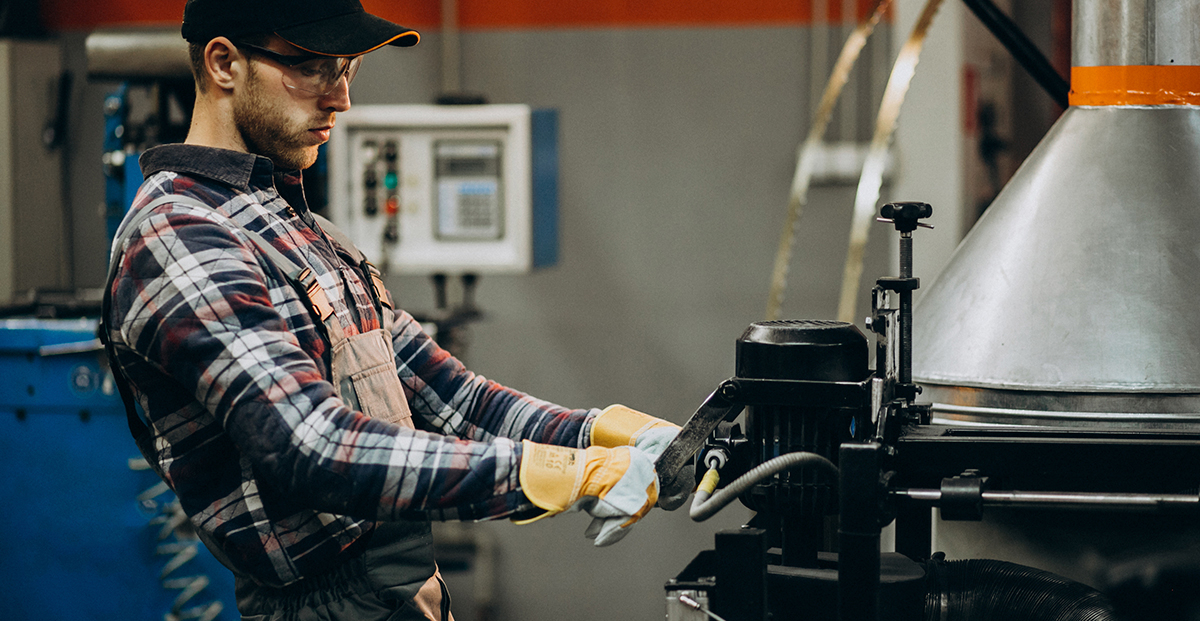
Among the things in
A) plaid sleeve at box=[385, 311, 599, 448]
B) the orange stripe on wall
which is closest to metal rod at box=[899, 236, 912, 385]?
plaid sleeve at box=[385, 311, 599, 448]

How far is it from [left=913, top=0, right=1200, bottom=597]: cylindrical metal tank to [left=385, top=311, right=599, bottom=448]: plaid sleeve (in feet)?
1.63

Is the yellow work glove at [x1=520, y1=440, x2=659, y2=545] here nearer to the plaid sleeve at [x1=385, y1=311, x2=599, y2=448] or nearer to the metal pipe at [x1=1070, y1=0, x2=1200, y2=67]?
the plaid sleeve at [x1=385, y1=311, x2=599, y2=448]

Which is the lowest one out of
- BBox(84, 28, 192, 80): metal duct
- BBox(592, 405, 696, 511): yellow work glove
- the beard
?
BBox(592, 405, 696, 511): yellow work glove

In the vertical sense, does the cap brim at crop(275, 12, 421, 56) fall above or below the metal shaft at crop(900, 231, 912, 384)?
above

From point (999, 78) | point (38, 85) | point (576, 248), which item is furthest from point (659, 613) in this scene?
point (38, 85)

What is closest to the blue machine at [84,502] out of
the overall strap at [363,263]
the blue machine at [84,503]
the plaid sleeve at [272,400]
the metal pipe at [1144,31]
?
the blue machine at [84,503]

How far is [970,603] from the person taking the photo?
1.18m

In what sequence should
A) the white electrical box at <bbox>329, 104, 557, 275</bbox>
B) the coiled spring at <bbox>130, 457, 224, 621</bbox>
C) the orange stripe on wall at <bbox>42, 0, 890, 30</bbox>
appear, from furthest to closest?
the orange stripe on wall at <bbox>42, 0, 890, 30</bbox> → the white electrical box at <bbox>329, 104, 557, 275</bbox> → the coiled spring at <bbox>130, 457, 224, 621</bbox>

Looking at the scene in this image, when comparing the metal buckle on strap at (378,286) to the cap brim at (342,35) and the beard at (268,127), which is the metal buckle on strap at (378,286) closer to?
the beard at (268,127)

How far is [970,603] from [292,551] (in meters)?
0.71

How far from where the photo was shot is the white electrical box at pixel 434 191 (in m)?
2.82

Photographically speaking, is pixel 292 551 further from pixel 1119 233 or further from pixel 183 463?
pixel 1119 233

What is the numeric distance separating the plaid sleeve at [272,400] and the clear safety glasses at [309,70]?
0.21 metres

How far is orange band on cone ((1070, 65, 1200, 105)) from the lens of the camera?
4.71ft
